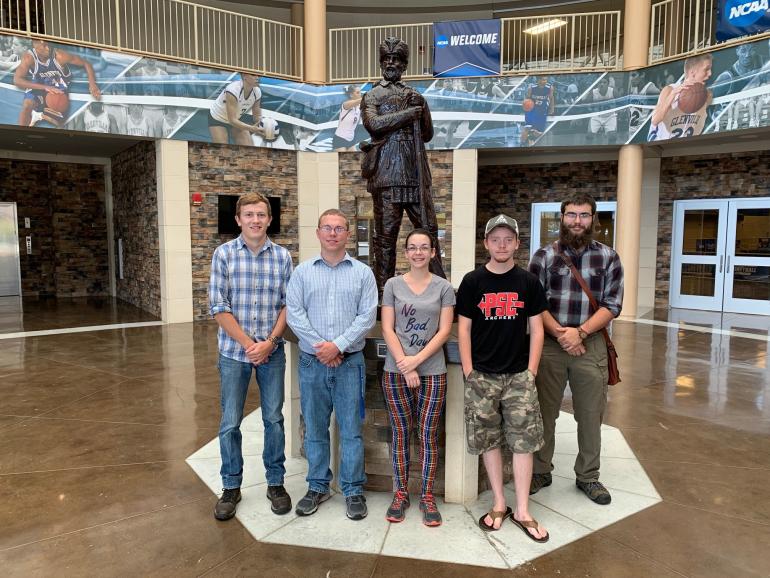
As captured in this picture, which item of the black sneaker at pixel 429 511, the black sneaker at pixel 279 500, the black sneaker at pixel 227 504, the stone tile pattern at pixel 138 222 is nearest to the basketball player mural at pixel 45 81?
the stone tile pattern at pixel 138 222

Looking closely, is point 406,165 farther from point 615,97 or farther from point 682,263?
point 682,263

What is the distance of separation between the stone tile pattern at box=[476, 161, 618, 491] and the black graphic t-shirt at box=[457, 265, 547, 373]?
11055 mm

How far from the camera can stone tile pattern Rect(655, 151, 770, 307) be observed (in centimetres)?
1133

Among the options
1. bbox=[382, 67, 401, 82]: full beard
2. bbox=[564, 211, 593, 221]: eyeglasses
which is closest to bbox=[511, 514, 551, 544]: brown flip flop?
bbox=[564, 211, 593, 221]: eyeglasses

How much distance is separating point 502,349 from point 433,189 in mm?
8658

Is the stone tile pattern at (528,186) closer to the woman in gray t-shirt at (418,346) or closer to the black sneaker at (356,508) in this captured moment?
the woman in gray t-shirt at (418,346)

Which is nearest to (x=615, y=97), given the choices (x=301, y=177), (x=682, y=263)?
(x=682, y=263)

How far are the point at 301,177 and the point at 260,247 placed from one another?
28.2 feet

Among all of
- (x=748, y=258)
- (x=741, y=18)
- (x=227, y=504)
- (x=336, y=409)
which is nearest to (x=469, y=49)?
(x=741, y=18)

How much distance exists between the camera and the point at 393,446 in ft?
9.86

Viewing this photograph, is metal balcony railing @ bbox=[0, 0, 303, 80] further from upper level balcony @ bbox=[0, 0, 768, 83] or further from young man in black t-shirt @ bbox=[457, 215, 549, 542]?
young man in black t-shirt @ bbox=[457, 215, 549, 542]

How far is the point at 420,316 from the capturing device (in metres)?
2.82

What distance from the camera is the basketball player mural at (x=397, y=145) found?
3928mm

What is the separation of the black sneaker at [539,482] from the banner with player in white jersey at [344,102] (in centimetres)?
826
